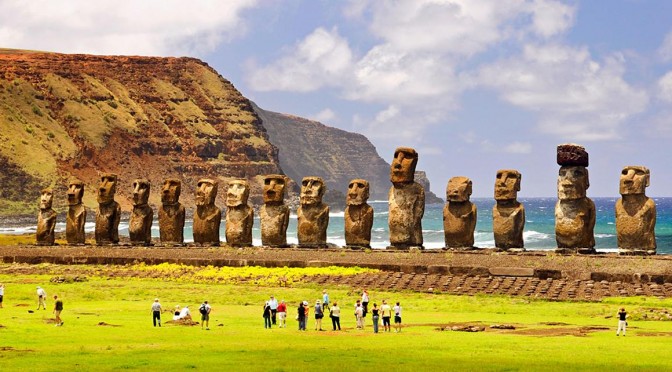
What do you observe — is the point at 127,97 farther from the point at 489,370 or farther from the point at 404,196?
the point at 489,370

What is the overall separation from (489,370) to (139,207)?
3174cm

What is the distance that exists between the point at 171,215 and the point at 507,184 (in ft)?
50.8

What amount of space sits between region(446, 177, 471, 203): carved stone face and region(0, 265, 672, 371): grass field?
7516 millimetres

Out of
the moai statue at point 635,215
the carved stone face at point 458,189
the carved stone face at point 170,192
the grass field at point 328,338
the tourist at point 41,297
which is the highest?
the carved stone face at point 170,192

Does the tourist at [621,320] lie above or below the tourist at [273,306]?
below

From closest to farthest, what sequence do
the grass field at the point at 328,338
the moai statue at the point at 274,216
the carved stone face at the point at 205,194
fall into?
the grass field at the point at 328,338
the moai statue at the point at 274,216
the carved stone face at the point at 205,194

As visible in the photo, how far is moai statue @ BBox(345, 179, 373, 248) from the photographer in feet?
146

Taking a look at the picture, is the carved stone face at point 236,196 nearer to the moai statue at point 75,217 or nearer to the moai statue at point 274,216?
the moai statue at point 274,216

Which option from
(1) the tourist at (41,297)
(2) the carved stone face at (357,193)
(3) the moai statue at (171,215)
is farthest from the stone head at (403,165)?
(1) the tourist at (41,297)

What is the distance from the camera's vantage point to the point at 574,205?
39.8 metres

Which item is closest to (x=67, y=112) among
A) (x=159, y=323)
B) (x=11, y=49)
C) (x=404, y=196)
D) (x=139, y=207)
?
(x=11, y=49)

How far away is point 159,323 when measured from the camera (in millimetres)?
27875

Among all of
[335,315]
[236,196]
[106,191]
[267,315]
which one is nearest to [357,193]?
[236,196]

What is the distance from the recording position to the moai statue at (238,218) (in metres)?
47.3
